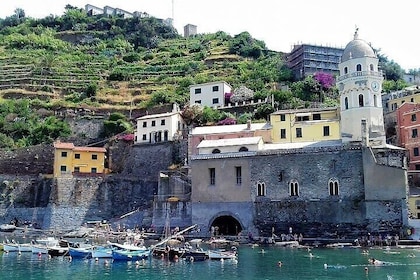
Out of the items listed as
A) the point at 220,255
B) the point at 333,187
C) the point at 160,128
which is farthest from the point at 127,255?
the point at 160,128

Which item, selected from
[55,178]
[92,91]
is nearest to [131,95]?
[92,91]

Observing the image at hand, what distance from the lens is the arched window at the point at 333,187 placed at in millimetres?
40031

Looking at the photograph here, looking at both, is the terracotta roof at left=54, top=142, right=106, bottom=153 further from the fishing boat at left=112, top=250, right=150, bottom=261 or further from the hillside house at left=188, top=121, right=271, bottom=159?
the fishing boat at left=112, top=250, right=150, bottom=261

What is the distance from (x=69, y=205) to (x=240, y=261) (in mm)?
23622

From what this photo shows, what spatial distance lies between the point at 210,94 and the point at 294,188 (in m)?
25.5

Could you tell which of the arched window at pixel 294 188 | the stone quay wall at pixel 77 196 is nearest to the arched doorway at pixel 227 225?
the arched window at pixel 294 188

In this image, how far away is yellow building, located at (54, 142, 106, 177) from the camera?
171 feet

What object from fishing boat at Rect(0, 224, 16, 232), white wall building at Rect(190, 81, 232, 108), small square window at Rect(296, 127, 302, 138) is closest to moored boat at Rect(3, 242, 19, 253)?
fishing boat at Rect(0, 224, 16, 232)

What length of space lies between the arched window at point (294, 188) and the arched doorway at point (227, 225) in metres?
5.70

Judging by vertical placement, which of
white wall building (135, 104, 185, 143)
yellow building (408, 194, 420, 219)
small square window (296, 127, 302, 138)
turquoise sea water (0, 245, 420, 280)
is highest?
white wall building (135, 104, 185, 143)

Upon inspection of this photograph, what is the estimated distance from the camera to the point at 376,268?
92.0ft

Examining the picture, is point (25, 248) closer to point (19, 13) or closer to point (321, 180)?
point (321, 180)

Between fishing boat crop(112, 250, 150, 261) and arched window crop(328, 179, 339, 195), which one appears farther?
arched window crop(328, 179, 339, 195)

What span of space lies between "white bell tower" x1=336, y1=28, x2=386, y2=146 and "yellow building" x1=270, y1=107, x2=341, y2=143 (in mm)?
4190
